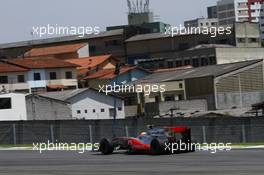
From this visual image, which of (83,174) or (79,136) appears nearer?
(83,174)

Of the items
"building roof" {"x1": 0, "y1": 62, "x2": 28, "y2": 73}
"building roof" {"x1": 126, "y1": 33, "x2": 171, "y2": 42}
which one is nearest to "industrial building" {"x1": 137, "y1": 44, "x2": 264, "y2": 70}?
"building roof" {"x1": 126, "y1": 33, "x2": 171, "y2": 42}

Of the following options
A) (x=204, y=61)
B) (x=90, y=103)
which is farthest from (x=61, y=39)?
(x=90, y=103)

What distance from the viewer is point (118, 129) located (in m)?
45.4

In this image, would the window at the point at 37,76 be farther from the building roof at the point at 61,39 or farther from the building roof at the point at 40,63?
the building roof at the point at 61,39

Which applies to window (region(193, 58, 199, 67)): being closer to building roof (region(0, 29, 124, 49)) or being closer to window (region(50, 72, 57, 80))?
building roof (region(0, 29, 124, 49))

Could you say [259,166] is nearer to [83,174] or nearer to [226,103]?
[83,174]

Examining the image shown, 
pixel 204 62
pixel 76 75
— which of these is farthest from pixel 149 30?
pixel 76 75

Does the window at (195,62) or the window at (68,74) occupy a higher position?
the window at (195,62)

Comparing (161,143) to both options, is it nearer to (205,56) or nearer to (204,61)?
(205,56)

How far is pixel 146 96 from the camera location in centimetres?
8438

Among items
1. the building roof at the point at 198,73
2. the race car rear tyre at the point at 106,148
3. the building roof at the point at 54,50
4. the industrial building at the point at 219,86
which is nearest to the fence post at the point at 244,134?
the race car rear tyre at the point at 106,148

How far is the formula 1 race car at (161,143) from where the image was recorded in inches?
1220

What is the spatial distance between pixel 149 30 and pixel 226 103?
58.4 metres

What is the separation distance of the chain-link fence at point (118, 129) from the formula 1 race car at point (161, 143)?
372 inches
